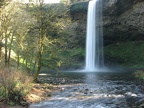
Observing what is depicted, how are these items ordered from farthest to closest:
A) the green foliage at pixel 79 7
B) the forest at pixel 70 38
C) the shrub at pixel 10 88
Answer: the green foliage at pixel 79 7, the forest at pixel 70 38, the shrub at pixel 10 88

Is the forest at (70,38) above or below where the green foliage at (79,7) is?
below

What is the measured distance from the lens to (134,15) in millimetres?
54844

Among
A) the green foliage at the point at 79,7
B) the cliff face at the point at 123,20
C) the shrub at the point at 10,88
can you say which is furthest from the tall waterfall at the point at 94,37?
the shrub at the point at 10,88

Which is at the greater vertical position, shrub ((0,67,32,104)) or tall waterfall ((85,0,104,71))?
tall waterfall ((85,0,104,71))

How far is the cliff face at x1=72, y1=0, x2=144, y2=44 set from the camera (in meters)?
54.0

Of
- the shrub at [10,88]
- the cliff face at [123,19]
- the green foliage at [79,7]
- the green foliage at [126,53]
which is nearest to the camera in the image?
the shrub at [10,88]

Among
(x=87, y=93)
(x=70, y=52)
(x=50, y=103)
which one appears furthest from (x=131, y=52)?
(x=50, y=103)

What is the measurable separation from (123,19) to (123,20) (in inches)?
9.3

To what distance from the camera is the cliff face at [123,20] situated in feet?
177

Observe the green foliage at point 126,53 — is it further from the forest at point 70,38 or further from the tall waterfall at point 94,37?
the tall waterfall at point 94,37

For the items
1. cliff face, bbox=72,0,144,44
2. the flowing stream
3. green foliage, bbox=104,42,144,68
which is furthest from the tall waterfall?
the flowing stream

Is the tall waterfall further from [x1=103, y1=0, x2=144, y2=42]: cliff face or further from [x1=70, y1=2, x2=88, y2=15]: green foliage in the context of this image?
[x1=70, y1=2, x2=88, y2=15]: green foliage

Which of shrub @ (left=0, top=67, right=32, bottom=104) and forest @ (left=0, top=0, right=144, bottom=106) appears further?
forest @ (left=0, top=0, right=144, bottom=106)

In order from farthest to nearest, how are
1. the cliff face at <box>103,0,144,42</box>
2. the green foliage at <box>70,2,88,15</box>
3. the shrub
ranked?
the green foliage at <box>70,2,88,15</box>, the cliff face at <box>103,0,144,42</box>, the shrub
